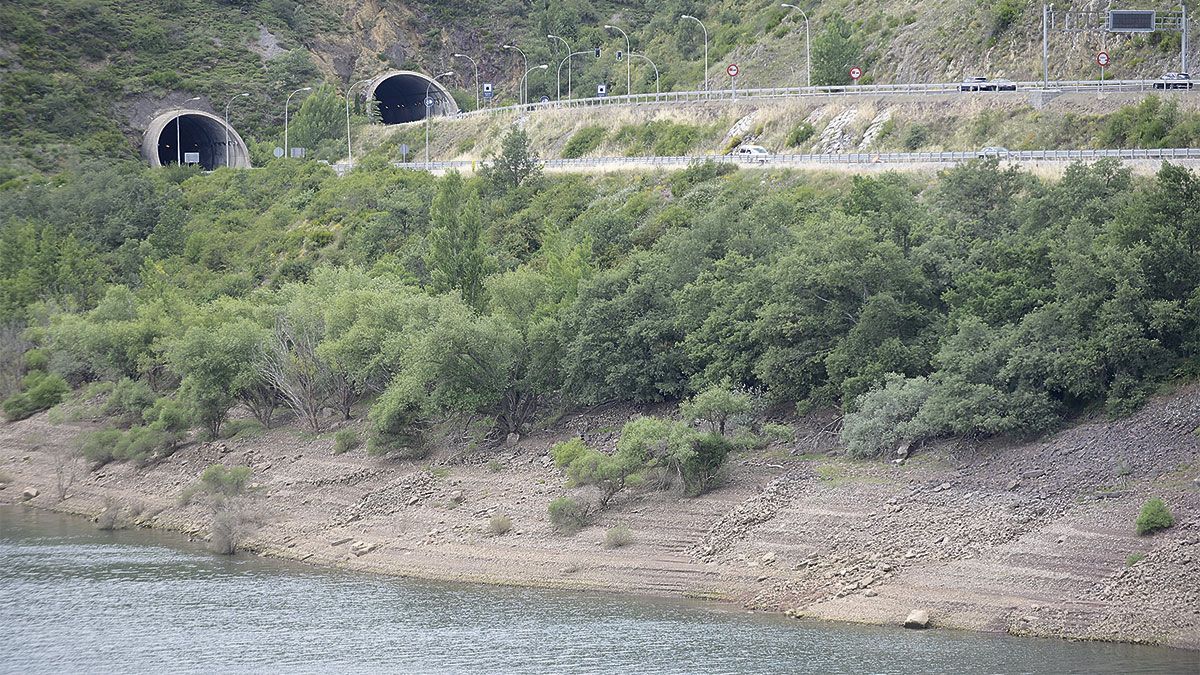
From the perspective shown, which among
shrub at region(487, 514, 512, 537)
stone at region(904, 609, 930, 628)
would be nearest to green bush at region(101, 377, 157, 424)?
shrub at region(487, 514, 512, 537)

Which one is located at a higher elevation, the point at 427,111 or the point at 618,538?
the point at 427,111

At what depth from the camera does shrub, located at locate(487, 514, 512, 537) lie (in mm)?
53875

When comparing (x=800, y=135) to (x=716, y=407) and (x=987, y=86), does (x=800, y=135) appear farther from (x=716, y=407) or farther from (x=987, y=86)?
(x=716, y=407)

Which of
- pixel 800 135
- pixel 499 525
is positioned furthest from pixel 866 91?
pixel 499 525

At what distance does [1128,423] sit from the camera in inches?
1889

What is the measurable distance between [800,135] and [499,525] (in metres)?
39.1

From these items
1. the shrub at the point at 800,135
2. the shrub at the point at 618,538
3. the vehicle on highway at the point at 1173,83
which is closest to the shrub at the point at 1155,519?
the shrub at the point at 618,538

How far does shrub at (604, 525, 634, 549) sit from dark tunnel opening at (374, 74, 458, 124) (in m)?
107

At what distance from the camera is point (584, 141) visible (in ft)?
340

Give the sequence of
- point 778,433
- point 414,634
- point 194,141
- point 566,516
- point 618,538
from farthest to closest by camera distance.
→ point 194,141
point 778,433
point 566,516
point 618,538
point 414,634

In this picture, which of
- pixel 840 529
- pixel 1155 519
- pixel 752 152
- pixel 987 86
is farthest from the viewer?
pixel 752 152

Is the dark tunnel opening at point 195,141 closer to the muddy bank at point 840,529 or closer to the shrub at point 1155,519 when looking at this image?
the muddy bank at point 840,529

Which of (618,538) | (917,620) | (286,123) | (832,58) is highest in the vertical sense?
(832,58)

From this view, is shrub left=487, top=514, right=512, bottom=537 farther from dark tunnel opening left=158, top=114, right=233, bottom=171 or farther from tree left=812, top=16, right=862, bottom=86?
dark tunnel opening left=158, top=114, right=233, bottom=171
